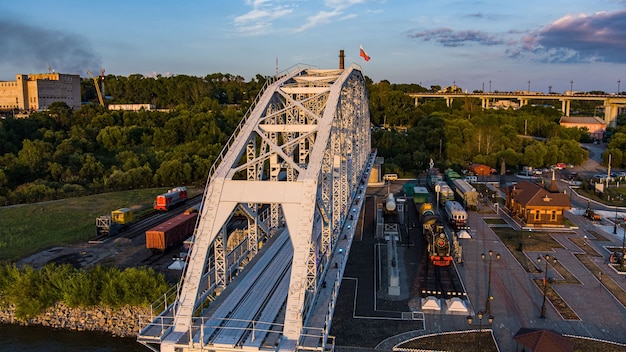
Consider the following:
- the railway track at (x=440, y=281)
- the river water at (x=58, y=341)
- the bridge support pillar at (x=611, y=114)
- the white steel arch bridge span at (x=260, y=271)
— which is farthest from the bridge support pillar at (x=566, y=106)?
the river water at (x=58, y=341)

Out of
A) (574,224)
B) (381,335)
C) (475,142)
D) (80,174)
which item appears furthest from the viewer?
(475,142)

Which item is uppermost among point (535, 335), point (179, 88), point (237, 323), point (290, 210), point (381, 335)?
point (179, 88)

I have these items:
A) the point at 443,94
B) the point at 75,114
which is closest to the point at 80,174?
the point at 75,114

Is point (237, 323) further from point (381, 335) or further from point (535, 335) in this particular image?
point (535, 335)

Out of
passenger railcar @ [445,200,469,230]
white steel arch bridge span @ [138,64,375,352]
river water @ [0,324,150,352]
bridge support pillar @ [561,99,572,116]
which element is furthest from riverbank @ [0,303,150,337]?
bridge support pillar @ [561,99,572,116]

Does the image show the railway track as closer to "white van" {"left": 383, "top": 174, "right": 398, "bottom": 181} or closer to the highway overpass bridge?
"white van" {"left": 383, "top": 174, "right": 398, "bottom": 181}

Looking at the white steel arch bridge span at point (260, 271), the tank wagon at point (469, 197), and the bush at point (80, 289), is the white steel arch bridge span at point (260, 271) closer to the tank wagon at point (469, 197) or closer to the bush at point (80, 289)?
the bush at point (80, 289)
